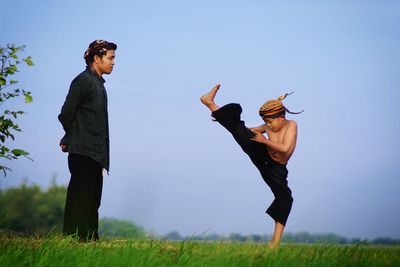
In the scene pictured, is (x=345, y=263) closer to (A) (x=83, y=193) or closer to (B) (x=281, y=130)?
(B) (x=281, y=130)

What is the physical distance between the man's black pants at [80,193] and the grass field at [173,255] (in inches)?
17.7

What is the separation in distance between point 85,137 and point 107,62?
0.95 m

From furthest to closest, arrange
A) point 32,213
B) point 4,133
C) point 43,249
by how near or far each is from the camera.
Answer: point 32,213 → point 4,133 → point 43,249

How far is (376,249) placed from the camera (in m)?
7.75

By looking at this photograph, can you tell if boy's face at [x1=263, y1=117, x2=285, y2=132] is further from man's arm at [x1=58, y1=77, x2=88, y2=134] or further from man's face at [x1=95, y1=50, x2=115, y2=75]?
man's arm at [x1=58, y1=77, x2=88, y2=134]

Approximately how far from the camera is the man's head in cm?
A: 722

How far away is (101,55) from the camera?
23.8ft

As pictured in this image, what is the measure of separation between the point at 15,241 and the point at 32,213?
1761 centimetres

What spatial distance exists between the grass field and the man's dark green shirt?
110cm

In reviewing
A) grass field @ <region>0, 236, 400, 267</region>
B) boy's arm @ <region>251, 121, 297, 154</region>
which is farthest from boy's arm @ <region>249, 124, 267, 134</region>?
grass field @ <region>0, 236, 400, 267</region>

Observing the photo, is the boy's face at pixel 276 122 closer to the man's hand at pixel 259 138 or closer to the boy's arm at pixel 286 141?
the boy's arm at pixel 286 141

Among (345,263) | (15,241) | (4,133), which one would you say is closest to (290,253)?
(345,263)

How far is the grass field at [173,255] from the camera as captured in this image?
5438 millimetres

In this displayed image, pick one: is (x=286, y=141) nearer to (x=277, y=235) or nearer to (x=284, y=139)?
(x=284, y=139)
